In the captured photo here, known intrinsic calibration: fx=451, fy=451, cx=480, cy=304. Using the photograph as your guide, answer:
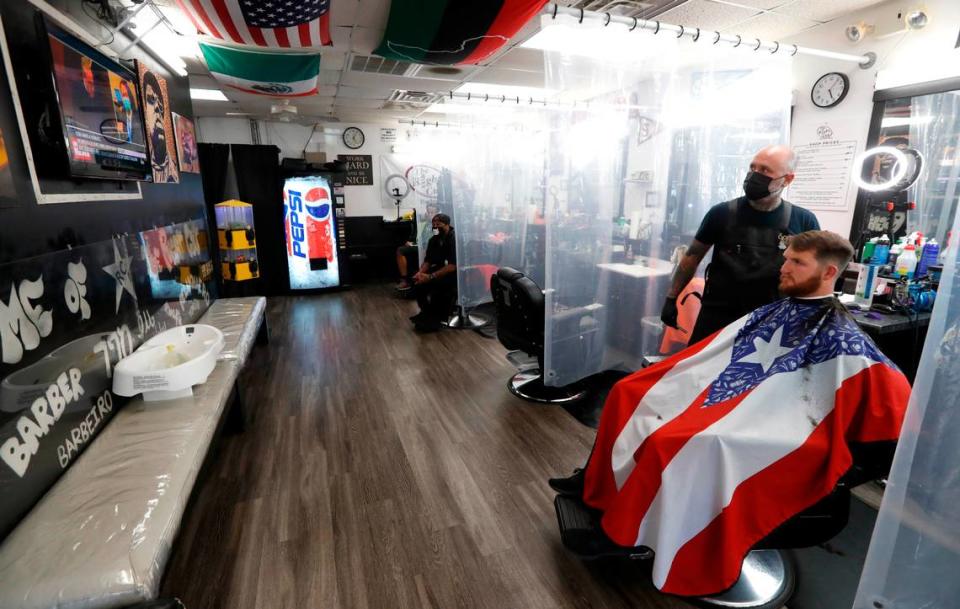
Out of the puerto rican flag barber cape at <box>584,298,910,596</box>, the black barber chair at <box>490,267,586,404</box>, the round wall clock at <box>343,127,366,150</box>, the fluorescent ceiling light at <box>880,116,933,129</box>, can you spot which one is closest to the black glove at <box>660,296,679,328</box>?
the black barber chair at <box>490,267,586,404</box>

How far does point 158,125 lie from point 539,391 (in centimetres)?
290

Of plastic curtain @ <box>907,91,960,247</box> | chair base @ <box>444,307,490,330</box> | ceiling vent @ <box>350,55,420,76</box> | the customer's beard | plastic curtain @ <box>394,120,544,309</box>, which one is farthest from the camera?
chair base @ <box>444,307,490,330</box>

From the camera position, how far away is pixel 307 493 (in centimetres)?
216

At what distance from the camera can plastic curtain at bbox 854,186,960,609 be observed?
3.15ft

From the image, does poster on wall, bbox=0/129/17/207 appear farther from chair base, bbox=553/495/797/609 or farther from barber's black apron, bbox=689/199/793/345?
barber's black apron, bbox=689/199/793/345

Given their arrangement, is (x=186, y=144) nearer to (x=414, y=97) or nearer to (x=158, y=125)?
(x=158, y=125)

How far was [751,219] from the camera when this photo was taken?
2209 millimetres

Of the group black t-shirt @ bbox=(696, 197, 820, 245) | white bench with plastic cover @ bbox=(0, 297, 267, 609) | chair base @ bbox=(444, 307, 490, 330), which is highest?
black t-shirt @ bbox=(696, 197, 820, 245)

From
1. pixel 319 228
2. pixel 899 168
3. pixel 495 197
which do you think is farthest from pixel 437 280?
pixel 899 168

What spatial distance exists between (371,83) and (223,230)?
8.28ft

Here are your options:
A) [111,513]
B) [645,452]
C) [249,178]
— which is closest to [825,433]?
[645,452]

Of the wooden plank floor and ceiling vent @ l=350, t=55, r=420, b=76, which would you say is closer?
the wooden plank floor

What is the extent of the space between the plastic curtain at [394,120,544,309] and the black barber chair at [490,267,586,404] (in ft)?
5.07

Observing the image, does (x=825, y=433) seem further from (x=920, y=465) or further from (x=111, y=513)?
(x=111, y=513)
